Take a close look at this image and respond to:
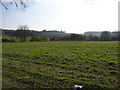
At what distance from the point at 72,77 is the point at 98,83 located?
113 cm

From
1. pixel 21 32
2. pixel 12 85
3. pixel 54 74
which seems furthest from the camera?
pixel 21 32

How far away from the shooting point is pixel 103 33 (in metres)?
37.3

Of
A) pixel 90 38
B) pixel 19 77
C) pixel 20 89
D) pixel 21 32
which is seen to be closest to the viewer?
pixel 20 89

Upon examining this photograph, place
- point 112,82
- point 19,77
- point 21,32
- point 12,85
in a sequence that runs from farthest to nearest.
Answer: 1. point 21,32
2. point 19,77
3. point 112,82
4. point 12,85

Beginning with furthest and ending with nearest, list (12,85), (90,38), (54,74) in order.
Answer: (90,38) → (54,74) → (12,85)

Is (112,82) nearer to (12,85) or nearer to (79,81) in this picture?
(79,81)

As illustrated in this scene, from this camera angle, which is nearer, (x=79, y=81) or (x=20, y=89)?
(x=20, y=89)

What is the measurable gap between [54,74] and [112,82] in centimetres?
253

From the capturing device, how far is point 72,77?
499 centimetres

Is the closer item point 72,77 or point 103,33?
point 72,77

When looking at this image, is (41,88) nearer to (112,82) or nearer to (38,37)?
(112,82)

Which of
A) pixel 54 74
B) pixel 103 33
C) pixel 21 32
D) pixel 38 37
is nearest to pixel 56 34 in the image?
pixel 38 37

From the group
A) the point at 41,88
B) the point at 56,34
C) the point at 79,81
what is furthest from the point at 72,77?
the point at 56,34

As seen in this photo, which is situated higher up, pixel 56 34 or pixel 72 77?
pixel 56 34
